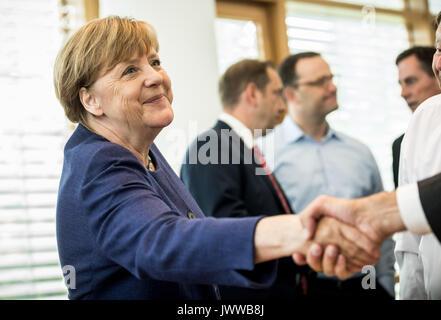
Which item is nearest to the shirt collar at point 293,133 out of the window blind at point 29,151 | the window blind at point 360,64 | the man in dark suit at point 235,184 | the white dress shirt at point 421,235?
the man in dark suit at point 235,184

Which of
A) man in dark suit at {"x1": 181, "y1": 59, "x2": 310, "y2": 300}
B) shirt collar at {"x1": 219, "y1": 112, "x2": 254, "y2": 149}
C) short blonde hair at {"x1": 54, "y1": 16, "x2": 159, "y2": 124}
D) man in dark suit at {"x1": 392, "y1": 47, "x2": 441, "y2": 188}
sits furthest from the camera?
shirt collar at {"x1": 219, "y1": 112, "x2": 254, "y2": 149}

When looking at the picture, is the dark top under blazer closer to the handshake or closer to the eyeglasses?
the handshake

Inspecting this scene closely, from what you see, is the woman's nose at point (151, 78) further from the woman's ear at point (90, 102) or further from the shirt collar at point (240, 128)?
the shirt collar at point (240, 128)

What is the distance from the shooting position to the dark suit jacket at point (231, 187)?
2.39 metres

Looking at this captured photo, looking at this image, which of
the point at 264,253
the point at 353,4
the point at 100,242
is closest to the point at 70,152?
the point at 100,242

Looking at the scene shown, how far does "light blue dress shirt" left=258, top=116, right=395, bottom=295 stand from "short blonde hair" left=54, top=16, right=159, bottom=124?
1801 millimetres

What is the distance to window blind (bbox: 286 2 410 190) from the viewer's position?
4.29 m

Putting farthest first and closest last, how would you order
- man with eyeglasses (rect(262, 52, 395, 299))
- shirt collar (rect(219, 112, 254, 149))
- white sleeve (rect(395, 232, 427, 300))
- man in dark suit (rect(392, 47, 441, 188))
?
man with eyeglasses (rect(262, 52, 395, 299)), shirt collar (rect(219, 112, 254, 149)), man in dark suit (rect(392, 47, 441, 188)), white sleeve (rect(395, 232, 427, 300))

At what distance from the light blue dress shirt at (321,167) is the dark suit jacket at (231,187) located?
58 cm

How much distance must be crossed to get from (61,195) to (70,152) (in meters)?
0.11

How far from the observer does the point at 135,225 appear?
3.75 feet

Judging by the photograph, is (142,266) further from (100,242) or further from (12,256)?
(12,256)

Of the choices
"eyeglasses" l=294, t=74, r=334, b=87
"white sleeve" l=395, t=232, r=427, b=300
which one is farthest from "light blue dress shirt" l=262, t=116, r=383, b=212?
"white sleeve" l=395, t=232, r=427, b=300

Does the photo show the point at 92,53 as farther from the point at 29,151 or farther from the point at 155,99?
the point at 29,151
